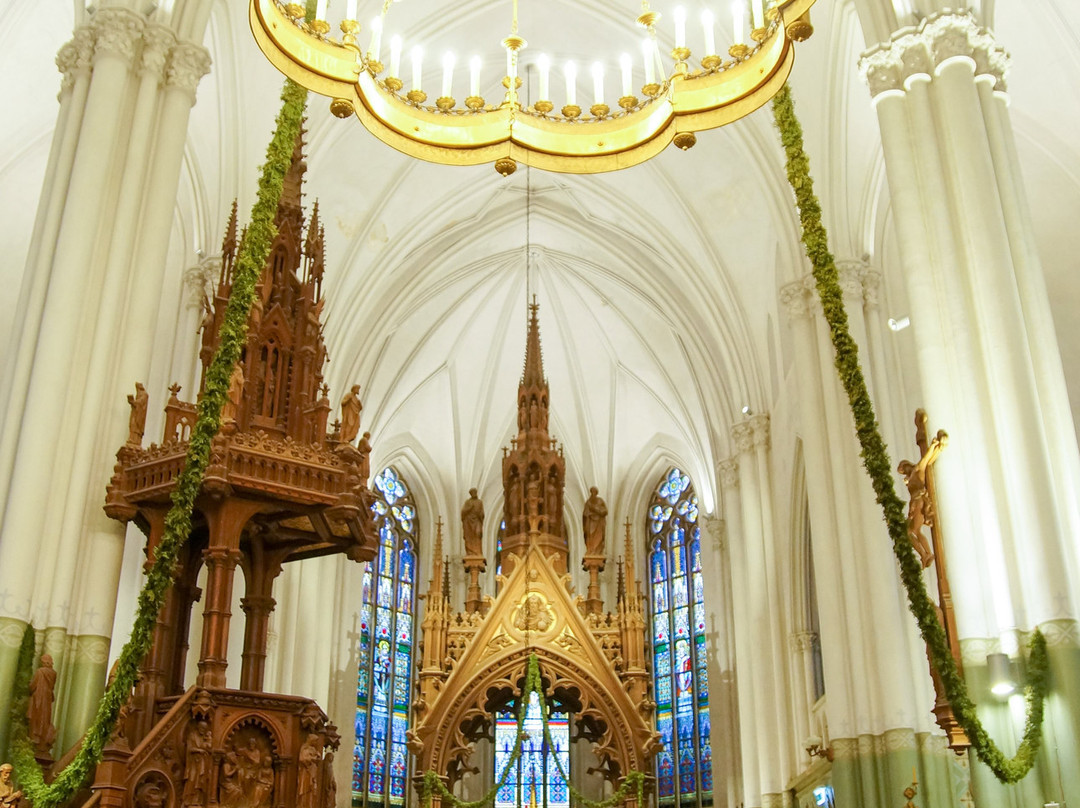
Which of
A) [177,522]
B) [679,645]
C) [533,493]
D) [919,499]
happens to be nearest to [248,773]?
[177,522]

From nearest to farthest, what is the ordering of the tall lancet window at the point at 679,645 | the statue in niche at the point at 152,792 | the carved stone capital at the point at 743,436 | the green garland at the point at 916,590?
the green garland at the point at 916,590, the statue in niche at the point at 152,792, the carved stone capital at the point at 743,436, the tall lancet window at the point at 679,645

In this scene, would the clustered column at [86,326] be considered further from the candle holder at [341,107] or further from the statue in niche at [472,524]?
the statue in niche at [472,524]

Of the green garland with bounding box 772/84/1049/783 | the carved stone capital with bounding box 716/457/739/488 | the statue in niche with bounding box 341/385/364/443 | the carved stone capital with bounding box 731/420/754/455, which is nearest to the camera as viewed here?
the green garland with bounding box 772/84/1049/783

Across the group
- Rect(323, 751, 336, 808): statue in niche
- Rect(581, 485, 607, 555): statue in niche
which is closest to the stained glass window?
Rect(581, 485, 607, 555): statue in niche

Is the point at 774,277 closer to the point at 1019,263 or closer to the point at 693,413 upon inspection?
the point at 693,413

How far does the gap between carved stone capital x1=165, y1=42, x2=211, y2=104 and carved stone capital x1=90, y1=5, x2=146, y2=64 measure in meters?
0.34

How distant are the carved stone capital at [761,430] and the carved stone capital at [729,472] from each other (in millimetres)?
844

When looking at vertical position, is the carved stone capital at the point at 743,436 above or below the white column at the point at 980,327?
above

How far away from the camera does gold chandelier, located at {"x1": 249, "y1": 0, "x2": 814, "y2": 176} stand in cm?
904

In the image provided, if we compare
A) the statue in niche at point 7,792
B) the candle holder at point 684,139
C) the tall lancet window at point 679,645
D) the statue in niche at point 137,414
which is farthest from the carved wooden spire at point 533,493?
the statue in niche at point 7,792

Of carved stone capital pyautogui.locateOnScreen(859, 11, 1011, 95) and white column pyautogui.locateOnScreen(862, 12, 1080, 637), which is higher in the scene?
carved stone capital pyautogui.locateOnScreen(859, 11, 1011, 95)

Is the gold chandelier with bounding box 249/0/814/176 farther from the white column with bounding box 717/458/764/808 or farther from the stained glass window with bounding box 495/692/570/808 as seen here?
the stained glass window with bounding box 495/692/570/808

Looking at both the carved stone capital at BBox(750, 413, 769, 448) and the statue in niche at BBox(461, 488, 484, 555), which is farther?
the carved stone capital at BBox(750, 413, 769, 448)

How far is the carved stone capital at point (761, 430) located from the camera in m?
19.3
